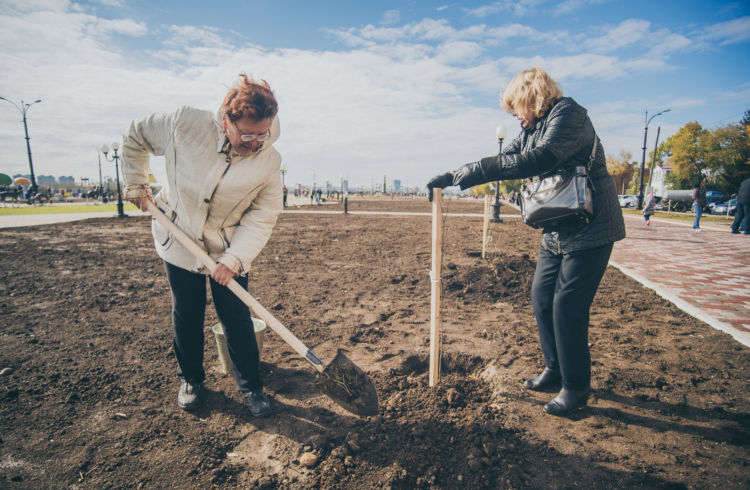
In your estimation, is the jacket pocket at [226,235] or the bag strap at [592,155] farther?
the jacket pocket at [226,235]

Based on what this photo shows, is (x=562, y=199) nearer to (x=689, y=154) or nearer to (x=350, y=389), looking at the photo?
(x=350, y=389)

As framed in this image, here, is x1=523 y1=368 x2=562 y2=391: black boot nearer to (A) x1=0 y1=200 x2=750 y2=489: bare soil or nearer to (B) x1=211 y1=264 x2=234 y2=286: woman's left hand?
(A) x1=0 y1=200 x2=750 y2=489: bare soil

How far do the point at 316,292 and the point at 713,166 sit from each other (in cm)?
6084

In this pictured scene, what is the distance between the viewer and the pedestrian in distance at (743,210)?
11664 millimetres

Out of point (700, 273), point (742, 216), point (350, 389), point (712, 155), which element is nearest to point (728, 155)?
point (712, 155)

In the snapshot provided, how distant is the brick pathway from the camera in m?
4.25

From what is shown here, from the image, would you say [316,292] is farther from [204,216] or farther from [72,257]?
[72,257]

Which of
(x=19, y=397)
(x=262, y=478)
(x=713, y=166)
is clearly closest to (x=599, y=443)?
(x=262, y=478)

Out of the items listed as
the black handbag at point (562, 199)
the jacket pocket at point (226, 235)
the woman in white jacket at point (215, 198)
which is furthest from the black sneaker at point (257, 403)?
the black handbag at point (562, 199)

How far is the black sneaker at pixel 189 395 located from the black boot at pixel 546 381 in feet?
7.78

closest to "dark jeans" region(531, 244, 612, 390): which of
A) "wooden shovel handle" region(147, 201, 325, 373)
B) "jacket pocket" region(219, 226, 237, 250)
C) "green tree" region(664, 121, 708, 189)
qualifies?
"wooden shovel handle" region(147, 201, 325, 373)

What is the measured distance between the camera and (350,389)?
231 centimetres

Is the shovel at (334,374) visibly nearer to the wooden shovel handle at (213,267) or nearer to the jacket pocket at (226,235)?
the wooden shovel handle at (213,267)

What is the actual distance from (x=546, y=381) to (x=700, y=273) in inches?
228
